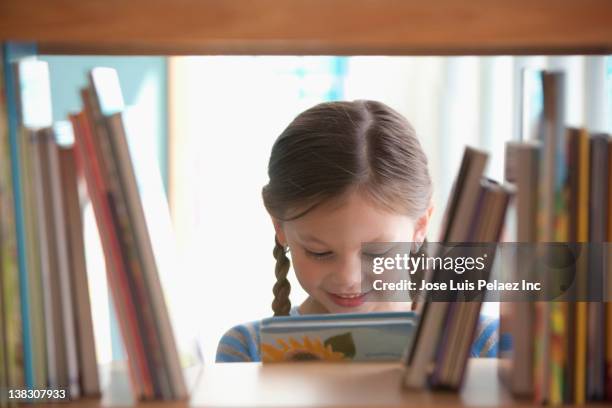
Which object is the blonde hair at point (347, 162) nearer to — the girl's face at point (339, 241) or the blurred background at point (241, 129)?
the girl's face at point (339, 241)

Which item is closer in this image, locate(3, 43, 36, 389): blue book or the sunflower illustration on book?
locate(3, 43, 36, 389): blue book

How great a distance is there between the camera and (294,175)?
129 centimetres

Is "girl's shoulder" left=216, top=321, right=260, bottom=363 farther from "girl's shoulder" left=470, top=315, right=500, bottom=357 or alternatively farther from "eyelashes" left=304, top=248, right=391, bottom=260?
"girl's shoulder" left=470, top=315, right=500, bottom=357

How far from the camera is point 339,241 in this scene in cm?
121

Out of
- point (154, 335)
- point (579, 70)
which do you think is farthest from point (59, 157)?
point (579, 70)

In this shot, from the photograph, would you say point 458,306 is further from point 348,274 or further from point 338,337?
point 348,274

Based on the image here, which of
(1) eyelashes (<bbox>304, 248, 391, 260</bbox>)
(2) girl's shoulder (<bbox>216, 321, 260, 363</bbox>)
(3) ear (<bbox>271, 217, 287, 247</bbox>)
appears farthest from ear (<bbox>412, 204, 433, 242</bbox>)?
(2) girl's shoulder (<bbox>216, 321, 260, 363</bbox>)

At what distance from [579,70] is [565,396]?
1618 millimetres

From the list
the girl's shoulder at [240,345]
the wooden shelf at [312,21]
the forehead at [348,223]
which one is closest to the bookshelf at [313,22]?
the wooden shelf at [312,21]

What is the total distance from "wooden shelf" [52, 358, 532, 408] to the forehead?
33cm

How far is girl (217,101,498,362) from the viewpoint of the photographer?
1224 millimetres

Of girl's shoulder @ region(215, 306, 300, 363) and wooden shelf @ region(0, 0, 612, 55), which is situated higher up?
wooden shelf @ region(0, 0, 612, 55)

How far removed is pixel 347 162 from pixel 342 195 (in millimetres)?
75

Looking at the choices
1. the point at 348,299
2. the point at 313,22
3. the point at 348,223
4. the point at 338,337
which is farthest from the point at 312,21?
the point at 348,299
